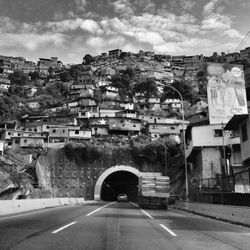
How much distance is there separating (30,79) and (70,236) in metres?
157

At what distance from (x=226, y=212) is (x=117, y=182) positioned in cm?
6201

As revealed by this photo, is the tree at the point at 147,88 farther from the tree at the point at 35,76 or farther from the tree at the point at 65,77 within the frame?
Result: the tree at the point at 35,76

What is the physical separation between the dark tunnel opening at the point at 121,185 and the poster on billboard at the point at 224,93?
156ft

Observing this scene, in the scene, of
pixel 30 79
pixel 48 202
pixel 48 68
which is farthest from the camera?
pixel 48 68

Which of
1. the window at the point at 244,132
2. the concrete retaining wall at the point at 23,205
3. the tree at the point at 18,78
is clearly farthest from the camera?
the tree at the point at 18,78

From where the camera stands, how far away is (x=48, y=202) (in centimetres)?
2822

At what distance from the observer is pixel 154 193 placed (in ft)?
93.7

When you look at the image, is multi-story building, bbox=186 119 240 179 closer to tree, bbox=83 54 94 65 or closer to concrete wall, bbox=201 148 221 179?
concrete wall, bbox=201 148 221 179

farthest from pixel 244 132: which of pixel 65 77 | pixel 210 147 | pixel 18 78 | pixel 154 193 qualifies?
pixel 18 78

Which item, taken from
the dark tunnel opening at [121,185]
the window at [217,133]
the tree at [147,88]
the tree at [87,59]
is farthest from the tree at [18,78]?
the window at [217,133]

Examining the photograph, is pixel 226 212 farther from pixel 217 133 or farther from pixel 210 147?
pixel 217 133

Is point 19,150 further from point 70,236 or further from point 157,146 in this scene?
point 70,236

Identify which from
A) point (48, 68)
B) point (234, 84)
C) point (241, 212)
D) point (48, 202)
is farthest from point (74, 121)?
point (48, 68)

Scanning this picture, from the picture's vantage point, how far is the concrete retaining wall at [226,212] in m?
15.1
